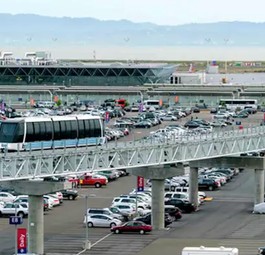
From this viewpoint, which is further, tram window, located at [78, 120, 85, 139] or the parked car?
the parked car

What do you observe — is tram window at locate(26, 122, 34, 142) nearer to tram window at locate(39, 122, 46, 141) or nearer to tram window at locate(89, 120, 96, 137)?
tram window at locate(39, 122, 46, 141)

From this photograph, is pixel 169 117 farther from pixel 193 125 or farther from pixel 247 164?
pixel 247 164

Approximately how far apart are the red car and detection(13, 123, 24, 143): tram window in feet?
21.3

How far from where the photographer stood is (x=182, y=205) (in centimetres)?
7006

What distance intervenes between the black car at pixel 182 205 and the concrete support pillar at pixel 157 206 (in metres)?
6.80

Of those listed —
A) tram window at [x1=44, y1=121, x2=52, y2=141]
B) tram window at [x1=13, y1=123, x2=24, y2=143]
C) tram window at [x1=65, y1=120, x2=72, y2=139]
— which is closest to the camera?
tram window at [x1=13, y1=123, x2=24, y2=143]

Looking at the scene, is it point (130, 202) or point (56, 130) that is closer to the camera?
point (56, 130)

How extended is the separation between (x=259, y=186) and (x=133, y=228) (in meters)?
13.2

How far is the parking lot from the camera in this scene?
186 feet

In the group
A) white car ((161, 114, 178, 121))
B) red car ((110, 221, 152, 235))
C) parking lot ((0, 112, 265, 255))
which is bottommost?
parking lot ((0, 112, 265, 255))

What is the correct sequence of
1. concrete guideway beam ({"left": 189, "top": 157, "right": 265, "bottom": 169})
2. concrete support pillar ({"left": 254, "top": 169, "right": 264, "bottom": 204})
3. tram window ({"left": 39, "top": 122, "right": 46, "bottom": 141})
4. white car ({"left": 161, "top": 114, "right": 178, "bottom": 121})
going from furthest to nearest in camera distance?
white car ({"left": 161, "top": 114, "right": 178, "bottom": 121}), concrete support pillar ({"left": 254, "top": 169, "right": 264, "bottom": 204}), concrete guideway beam ({"left": 189, "top": 157, "right": 265, "bottom": 169}), tram window ({"left": 39, "top": 122, "right": 46, "bottom": 141})

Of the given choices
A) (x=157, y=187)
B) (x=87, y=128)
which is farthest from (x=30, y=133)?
(x=157, y=187)

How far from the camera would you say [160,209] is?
62.8 metres

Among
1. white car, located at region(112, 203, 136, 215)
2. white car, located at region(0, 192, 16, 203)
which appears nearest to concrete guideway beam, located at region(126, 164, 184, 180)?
white car, located at region(112, 203, 136, 215)
